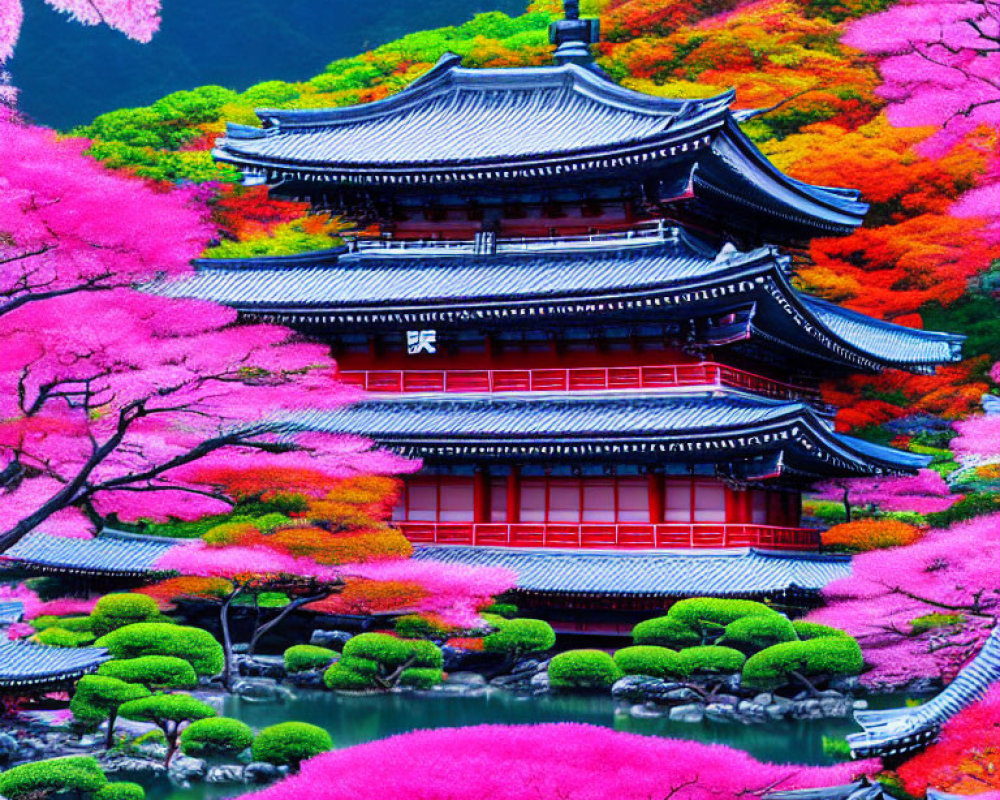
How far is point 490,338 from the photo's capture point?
31969mm

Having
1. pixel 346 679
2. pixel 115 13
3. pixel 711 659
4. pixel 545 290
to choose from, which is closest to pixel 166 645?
pixel 346 679

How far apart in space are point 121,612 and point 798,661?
11.5m

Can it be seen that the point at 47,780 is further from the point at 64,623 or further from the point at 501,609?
the point at 501,609

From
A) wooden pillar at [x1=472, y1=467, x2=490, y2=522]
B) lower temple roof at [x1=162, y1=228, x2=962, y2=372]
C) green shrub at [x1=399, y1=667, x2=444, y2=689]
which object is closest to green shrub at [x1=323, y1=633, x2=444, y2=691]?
green shrub at [x1=399, y1=667, x2=444, y2=689]

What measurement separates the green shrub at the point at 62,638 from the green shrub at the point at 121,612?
11.8 inches

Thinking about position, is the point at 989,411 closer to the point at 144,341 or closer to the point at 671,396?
the point at 671,396

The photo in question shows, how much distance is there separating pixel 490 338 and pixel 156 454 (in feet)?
32.4

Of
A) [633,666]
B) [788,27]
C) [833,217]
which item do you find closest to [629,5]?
[788,27]

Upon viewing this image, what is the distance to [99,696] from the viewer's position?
20828 millimetres

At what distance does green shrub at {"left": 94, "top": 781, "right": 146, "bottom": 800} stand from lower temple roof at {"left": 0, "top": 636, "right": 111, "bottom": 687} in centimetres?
272

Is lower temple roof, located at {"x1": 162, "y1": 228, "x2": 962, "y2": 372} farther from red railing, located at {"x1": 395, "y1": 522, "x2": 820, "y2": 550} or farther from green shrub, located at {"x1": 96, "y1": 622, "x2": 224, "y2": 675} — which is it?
green shrub, located at {"x1": 96, "y1": 622, "x2": 224, "y2": 675}

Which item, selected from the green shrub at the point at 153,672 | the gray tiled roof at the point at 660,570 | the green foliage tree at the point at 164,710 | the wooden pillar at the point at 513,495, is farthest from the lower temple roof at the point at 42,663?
the wooden pillar at the point at 513,495

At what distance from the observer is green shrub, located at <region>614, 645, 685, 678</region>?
80.9 feet

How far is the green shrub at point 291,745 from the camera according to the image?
64.5ft
